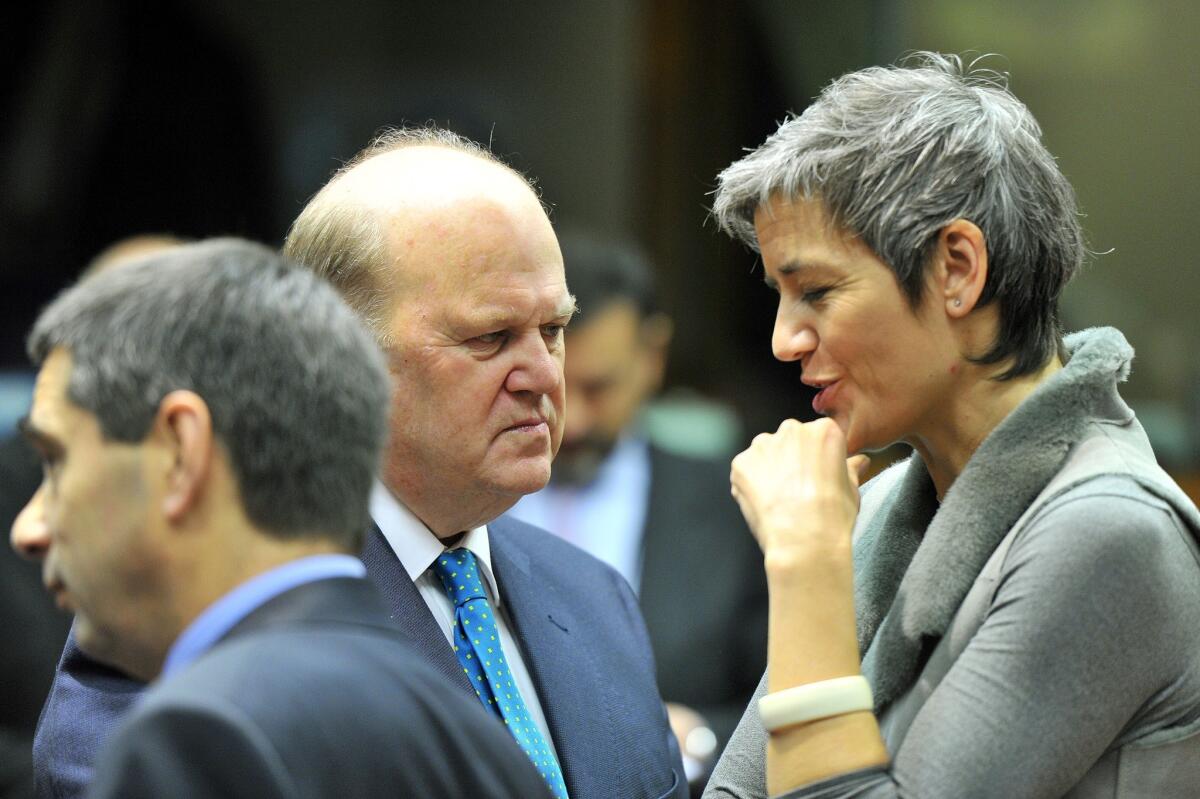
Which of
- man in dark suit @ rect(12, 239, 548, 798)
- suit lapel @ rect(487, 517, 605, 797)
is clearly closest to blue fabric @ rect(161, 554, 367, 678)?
man in dark suit @ rect(12, 239, 548, 798)

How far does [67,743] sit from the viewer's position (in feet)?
5.96

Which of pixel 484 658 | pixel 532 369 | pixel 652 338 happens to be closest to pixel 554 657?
pixel 484 658

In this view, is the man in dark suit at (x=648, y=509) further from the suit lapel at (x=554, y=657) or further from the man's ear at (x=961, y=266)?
the man's ear at (x=961, y=266)

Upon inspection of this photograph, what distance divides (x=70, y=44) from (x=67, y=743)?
3.85 metres

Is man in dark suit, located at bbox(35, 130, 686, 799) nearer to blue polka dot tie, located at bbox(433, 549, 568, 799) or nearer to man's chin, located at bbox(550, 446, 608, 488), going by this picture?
blue polka dot tie, located at bbox(433, 549, 568, 799)

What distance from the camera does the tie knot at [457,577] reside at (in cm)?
201

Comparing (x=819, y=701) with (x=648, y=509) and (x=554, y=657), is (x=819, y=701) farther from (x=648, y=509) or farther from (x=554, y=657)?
(x=648, y=509)

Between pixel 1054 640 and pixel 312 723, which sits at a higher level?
pixel 312 723

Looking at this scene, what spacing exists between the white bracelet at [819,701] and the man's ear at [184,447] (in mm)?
690

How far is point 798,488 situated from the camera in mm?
1778

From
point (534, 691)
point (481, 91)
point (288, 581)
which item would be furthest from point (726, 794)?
point (481, 91)

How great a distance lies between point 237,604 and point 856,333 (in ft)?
2.73

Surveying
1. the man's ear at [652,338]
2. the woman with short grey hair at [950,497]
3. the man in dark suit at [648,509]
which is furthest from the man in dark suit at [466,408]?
the man's ear at [652,338]

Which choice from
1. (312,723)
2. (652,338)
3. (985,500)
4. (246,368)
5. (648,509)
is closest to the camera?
(312,723)
